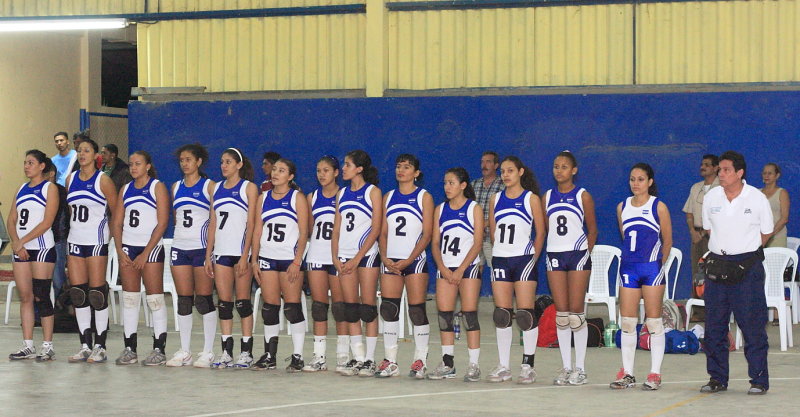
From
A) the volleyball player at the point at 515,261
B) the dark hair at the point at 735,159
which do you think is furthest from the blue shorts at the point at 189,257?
the dark hair at the point at 735,159

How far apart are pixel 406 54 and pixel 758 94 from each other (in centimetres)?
433

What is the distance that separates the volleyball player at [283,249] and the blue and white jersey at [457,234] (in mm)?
1153

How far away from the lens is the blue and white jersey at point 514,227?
9.58 m

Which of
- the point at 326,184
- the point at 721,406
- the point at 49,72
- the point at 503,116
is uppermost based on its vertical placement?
the point at 49,72

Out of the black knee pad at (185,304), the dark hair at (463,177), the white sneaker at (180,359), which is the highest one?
the dark hair at (463,177)

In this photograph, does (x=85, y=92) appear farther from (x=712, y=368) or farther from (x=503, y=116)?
(x=712, y=368)

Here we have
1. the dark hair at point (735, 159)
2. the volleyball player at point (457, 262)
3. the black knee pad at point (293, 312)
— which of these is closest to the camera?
the dark hair at point (735, 159)

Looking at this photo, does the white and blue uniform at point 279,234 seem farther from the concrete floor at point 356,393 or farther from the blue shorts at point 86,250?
the blue shorts at point 86,250

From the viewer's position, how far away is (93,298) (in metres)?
10.7

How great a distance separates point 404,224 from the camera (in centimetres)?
984

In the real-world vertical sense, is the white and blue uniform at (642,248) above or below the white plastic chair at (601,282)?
above

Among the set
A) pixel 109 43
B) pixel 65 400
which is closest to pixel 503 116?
pixel 65 400

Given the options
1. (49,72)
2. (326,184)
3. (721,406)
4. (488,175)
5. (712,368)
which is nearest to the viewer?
(721,406)

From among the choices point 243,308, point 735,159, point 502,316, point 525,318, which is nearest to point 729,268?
point 735,159
